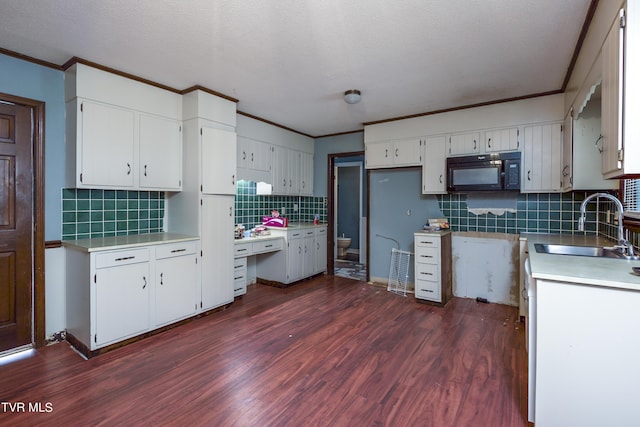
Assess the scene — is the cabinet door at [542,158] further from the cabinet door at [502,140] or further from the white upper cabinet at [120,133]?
the white upper cabinet at [120,133]

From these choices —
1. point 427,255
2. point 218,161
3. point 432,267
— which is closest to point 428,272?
point 432,267

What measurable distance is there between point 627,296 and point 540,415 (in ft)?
2.29

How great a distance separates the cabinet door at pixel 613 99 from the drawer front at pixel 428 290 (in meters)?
2.23

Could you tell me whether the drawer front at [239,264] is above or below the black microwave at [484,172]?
below

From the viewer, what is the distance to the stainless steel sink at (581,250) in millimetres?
2095

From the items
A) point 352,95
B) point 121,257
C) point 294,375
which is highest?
point 352,95

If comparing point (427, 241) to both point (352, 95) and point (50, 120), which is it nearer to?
point (352, 95)

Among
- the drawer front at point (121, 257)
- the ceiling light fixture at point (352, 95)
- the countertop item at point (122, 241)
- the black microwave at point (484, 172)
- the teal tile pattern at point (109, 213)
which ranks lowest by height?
the drawer front at point (121, 257)

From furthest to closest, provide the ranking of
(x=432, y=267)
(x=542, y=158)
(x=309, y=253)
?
(x=309, y=253) → (x=432, y=267) → (x=542, y=158)

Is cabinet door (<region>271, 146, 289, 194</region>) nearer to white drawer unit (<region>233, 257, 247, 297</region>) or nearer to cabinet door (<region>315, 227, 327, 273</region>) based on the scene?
cabinet door (<region>315, 227, 327, 273</region>)

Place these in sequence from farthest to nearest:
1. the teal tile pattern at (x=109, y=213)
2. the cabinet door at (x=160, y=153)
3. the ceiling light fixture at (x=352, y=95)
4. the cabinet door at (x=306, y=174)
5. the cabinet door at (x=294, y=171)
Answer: the cabinet door at (x=306, y=174), the cabinet door at (x=294, y=171), the ceiling light fixture at (x=352, y=95), the cabinet door at (x=160, y=153), the teal tile pattern at (x=109, y=213)

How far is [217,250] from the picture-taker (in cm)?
337

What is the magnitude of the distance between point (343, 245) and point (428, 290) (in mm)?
2802

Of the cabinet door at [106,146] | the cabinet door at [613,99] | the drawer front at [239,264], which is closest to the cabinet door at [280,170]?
the drawer front at [239,264]
